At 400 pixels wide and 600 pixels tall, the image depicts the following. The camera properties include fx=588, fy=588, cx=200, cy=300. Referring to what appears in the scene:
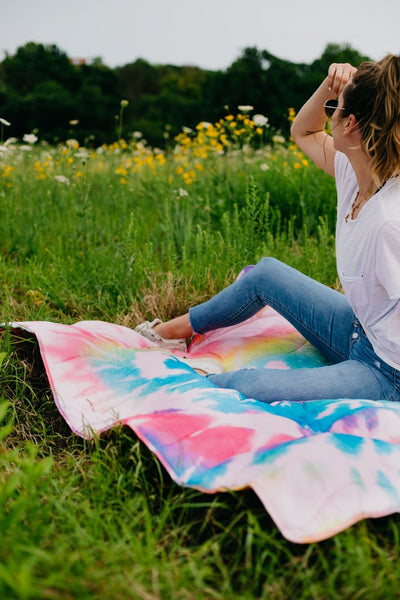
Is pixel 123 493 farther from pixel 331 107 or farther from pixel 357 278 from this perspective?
pixel 331 107

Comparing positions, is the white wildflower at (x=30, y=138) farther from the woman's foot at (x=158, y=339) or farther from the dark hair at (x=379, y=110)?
the dark hair at (x=379, y=110)

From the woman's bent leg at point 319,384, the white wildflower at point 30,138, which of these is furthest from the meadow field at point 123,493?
the woman's bent leg at point 319,384

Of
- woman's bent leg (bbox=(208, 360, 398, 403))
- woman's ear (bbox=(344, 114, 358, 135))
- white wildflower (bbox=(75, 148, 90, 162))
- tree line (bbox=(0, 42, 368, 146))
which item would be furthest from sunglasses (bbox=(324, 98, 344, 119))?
→ tree line (bbox=(0, 42, 368, 146))

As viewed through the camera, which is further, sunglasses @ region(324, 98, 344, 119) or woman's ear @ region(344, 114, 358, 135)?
sunglasses @ region(324, 98, 344, 119)

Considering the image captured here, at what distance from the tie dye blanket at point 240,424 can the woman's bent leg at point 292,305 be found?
0.50 ft

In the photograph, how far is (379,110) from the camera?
2.04 metres

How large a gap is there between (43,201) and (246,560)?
367 cm

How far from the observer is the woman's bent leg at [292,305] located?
8.03 ft

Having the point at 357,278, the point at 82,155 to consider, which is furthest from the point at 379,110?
the point at 82,155

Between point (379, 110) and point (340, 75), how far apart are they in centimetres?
46

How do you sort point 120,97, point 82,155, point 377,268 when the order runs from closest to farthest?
point 377,268 → point 82,155 → point 120,97

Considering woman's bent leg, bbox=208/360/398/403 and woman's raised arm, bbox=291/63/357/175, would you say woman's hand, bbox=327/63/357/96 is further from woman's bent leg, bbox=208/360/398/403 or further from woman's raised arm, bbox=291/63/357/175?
woman's bent leg, bbox=208/360/398/403

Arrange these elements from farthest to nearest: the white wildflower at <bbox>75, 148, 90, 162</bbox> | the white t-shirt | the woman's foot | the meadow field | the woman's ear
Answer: the white wildflower at <bbox>75, 148, 90, 162</bbox> → the woman's foot → the woman's ear → the white t-shirt → the meadow field

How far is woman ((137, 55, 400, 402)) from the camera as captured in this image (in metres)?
2.02
